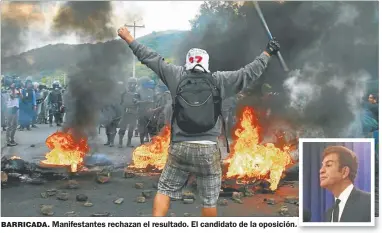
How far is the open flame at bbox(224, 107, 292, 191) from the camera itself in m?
6.07

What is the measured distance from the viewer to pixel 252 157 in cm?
609

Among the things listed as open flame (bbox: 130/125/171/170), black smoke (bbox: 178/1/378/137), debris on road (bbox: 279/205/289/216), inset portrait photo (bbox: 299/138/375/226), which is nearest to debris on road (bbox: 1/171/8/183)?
open flame (bbox: 130/125/171/170)

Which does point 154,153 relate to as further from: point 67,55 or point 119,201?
point 67,55

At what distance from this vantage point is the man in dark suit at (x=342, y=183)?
223 inches

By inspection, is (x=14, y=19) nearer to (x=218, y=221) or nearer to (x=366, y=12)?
(x=218, y=221)

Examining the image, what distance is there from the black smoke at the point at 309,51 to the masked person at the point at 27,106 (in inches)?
71.1

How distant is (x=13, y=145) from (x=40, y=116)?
46 cm

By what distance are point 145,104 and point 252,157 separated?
1.43 meters

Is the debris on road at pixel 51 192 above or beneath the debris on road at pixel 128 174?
beneath

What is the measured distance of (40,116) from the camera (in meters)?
Answer: 6.00

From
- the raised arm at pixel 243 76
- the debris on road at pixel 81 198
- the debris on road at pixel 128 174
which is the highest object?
the raised arm at pixel 243 76

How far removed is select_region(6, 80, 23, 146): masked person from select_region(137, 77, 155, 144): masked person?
4.65 ft

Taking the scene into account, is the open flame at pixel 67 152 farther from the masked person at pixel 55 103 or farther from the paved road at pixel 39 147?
the masked person at pixel 55 103

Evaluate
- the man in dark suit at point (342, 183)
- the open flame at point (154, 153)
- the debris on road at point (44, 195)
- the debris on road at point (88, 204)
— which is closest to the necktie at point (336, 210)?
the man in dark suit at point (342, 183)
